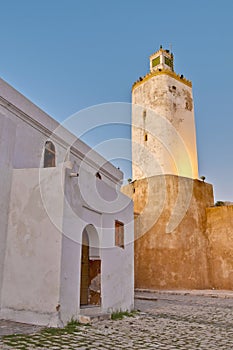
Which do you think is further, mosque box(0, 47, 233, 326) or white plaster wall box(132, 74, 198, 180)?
white plaster wall box(132, 74, 198, 180)

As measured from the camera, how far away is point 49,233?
6.55 metres

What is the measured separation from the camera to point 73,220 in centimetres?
701

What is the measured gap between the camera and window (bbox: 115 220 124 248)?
9008mm

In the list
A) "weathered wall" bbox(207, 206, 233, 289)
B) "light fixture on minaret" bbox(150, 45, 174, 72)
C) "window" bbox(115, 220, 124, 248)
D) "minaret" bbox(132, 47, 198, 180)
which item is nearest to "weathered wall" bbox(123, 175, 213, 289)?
"weathered wall" bbox(207, 206, 233, 289)

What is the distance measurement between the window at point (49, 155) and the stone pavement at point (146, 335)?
4767mm

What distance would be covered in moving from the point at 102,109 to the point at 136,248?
8.27 m

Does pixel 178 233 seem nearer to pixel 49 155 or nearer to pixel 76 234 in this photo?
pixel 49 155

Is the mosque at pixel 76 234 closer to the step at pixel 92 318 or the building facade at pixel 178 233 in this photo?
the building facade at pixel 178 233

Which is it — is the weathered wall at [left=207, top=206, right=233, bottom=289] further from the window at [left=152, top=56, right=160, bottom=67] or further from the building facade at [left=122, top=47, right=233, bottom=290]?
the window at [left=152, top=56, right=160, bottom=67]

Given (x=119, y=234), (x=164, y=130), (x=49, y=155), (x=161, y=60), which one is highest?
(x=161, y=60)

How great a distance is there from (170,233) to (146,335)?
1153 cm

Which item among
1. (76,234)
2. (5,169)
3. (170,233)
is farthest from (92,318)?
(170,233)

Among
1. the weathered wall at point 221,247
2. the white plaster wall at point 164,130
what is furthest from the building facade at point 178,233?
the white plaster wall at point 164,130

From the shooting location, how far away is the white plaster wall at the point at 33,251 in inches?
246
